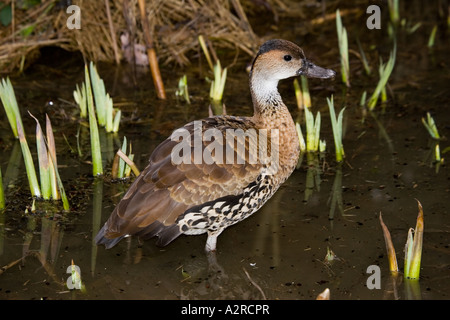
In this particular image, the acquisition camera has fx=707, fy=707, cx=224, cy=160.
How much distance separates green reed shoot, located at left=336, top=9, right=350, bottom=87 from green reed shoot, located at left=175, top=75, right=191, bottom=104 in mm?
1455

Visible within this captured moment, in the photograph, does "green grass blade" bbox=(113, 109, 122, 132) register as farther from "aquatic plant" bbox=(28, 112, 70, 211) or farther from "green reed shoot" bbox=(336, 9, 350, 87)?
"green reed shoot" bbox=(336, 9, 350, 87)

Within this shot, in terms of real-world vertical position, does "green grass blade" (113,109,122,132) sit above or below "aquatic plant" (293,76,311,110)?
below

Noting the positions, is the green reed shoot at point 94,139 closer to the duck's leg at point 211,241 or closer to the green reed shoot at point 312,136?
the duck's leg at point 211,241

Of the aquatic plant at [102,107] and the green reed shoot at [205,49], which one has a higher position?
the green reed shoot at [205,49]

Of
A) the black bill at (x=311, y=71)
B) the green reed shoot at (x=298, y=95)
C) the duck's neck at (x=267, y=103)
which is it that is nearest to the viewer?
the duck's neck at (x=267, y=103)

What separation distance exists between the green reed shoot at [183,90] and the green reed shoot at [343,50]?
4.77 ft

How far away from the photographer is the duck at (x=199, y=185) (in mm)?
4086

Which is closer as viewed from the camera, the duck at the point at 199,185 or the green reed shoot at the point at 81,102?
the duck at the point at 199,185

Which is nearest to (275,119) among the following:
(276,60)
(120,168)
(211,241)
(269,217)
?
(276,60)

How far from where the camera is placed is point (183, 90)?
6535 mm

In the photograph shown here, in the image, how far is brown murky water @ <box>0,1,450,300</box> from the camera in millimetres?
3967

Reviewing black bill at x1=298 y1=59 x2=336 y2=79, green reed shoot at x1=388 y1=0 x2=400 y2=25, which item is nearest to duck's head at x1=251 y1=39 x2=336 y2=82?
black bill at x1=298 y1=59 x2=336 y2=79

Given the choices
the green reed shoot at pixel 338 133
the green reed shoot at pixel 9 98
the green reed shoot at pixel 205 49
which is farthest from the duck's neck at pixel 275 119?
the green reed shoot at pixel 205 49

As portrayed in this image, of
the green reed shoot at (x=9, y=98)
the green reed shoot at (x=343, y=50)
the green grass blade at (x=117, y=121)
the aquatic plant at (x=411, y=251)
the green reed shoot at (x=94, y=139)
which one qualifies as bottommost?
the aquatic plant at (x=411, y=251)
